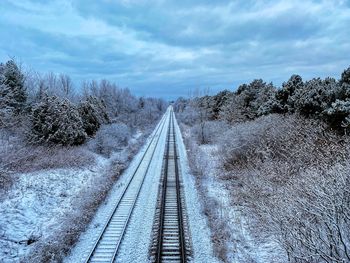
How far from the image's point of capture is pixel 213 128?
3925 cm

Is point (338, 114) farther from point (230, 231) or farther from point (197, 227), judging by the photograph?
point (197, 227)

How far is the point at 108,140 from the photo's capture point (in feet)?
101

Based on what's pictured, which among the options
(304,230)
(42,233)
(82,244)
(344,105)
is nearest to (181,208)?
(82,244)

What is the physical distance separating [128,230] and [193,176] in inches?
401

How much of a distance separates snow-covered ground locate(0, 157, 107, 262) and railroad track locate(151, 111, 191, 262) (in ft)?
15.3

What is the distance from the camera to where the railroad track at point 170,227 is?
1132 cm

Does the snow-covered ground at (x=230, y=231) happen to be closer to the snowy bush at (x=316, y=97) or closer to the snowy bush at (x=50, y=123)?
the snowy bush at (x=316, y=97)

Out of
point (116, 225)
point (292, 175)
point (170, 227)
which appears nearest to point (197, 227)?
point (170, 227)

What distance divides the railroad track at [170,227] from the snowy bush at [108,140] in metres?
10.1

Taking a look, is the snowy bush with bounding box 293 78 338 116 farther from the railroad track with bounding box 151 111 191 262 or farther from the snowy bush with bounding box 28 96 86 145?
the snowy bush with bounding box 28 96 86 145

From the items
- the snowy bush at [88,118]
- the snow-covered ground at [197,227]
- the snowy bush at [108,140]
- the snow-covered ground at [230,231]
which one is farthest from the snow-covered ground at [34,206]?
the snowy bush at [88,118]

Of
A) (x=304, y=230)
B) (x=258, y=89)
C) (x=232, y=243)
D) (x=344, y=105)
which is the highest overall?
(x=258, y=89)

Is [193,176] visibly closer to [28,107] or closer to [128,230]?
[128,230]

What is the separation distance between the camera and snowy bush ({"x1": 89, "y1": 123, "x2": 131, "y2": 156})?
29609mm
